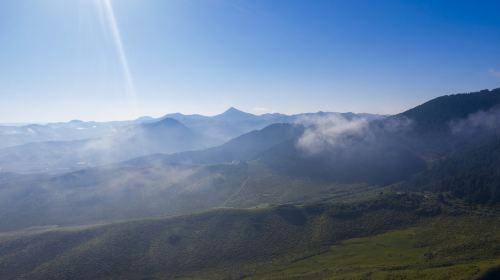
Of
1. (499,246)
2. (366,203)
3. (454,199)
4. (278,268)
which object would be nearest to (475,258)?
(499,246)

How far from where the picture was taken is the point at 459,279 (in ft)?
278

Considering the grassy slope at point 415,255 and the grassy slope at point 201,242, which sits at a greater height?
the grassy slope at point 201,242

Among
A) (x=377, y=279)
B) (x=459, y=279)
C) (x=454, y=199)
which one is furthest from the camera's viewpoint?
(x=454, y=199)

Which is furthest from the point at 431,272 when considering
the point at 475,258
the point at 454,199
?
the point at 454,199

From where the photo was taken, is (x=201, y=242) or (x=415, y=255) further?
(x=201, y=242)

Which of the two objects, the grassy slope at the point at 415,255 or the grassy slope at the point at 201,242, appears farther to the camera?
the grassy slope at the point at 201,242

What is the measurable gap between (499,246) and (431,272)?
3662 centimetres

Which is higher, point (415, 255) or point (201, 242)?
point (201, 242)

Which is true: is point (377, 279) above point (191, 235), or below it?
below

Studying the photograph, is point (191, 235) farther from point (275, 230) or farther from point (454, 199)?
point (454, 199)

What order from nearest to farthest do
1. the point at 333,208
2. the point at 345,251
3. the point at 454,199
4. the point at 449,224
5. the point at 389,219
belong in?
the point at 345,251, the point at 449,224, the point at 389,219, the point at 333,208, the point at 454,199

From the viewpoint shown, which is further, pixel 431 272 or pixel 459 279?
pixel 431 272

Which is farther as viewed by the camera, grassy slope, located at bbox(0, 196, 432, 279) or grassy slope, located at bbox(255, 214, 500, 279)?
grassy slope, located at bbox(0, 196, 432, 279)

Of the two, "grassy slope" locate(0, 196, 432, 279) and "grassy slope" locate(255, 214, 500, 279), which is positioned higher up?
"grassy slope" locate(0, 196, 432, 279)
